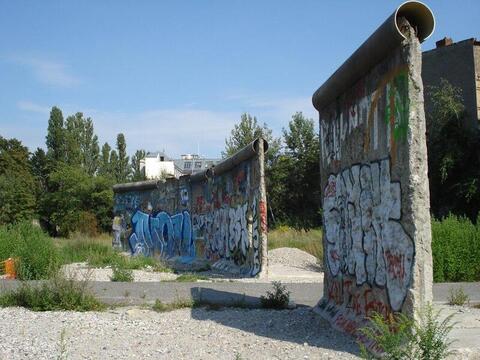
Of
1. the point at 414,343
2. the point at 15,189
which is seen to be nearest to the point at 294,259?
the point at 414,343

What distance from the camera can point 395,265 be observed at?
6.20m

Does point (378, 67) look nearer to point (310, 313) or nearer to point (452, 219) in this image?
point (310, 313)

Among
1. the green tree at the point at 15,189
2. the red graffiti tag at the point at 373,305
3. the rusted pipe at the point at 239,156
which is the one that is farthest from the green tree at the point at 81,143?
the red graffiti tag at the point at 373,305

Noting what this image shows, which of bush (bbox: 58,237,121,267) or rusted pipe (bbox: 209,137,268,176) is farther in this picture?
bush (bbox: 58,237,121,267)

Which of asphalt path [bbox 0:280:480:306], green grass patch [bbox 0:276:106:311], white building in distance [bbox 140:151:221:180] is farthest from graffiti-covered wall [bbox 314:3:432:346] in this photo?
white building in distance [bbox 140:151:221:180]

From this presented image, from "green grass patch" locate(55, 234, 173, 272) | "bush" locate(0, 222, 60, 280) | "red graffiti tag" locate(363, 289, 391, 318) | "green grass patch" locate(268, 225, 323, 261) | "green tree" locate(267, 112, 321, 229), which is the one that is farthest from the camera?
"green tree" locate(267, 112, 321, 229)

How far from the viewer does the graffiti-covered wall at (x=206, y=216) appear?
15.1m

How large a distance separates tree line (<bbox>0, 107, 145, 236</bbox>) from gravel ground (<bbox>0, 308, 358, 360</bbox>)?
37078mm

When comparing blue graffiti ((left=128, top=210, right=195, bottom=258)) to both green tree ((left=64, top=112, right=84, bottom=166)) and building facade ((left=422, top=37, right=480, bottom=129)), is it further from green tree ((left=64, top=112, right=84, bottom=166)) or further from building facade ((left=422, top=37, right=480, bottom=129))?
green tree ((left=64, top=112, right=84, bottom=166))

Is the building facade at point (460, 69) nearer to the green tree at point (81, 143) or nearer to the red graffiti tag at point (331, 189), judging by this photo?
the red graffiti tag at point (331, 189)

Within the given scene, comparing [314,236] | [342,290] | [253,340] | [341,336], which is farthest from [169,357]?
[314,236]

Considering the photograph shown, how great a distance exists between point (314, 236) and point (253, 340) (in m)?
17.3

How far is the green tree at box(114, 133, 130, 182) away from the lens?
240 feet

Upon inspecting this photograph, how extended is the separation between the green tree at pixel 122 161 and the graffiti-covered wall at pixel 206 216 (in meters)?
42.1
